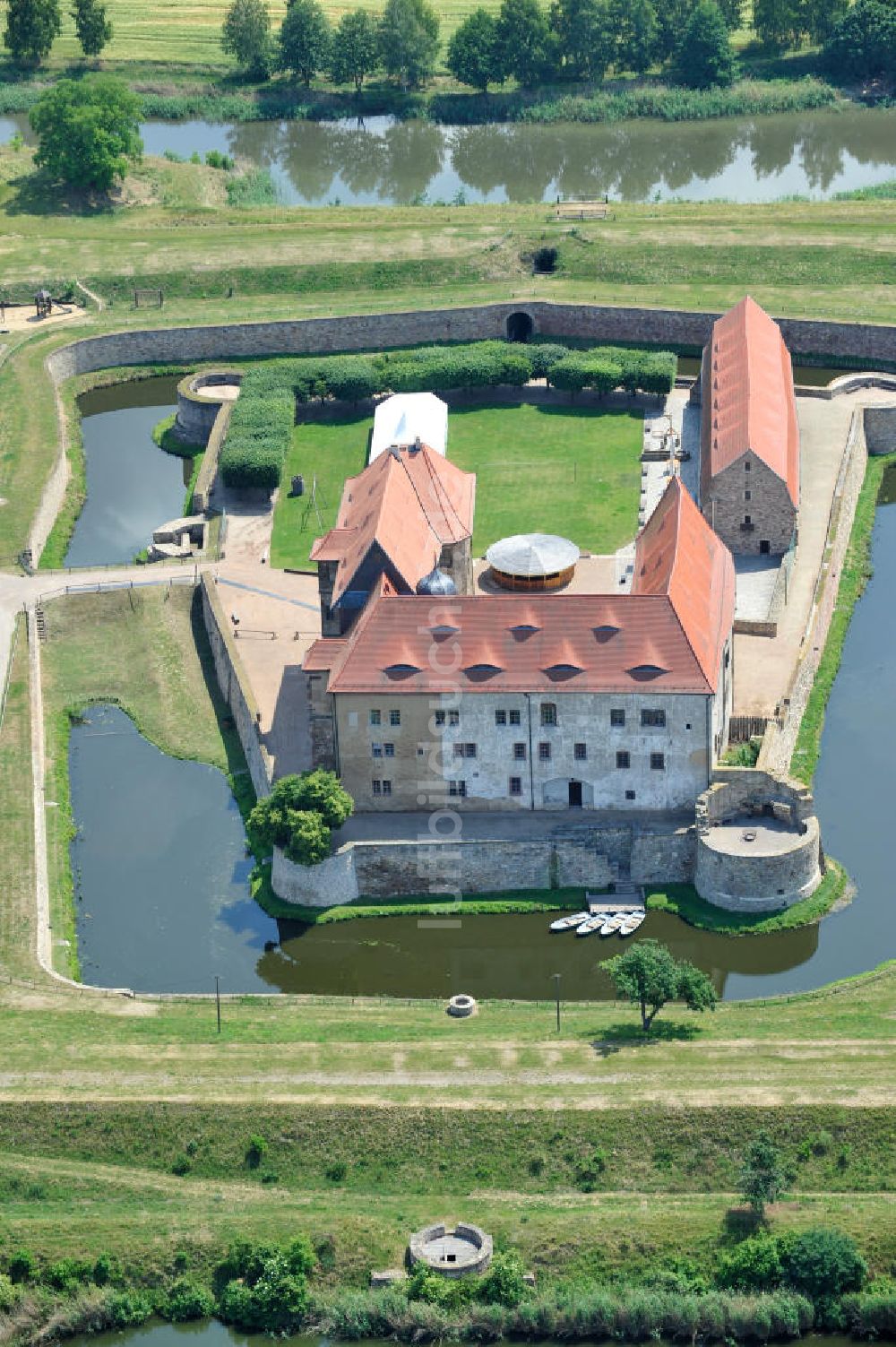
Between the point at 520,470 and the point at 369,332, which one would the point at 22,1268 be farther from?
the point at 369,332

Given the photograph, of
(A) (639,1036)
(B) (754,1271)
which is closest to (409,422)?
(A) (639,1036)

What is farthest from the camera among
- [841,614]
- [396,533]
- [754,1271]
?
[841,614]

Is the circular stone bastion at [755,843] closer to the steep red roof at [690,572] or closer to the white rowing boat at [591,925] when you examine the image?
the white rowing boat at [591,925]

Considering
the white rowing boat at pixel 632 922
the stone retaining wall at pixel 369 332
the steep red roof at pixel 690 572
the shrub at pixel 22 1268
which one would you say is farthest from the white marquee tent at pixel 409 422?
the shrub at pixel 22 1268

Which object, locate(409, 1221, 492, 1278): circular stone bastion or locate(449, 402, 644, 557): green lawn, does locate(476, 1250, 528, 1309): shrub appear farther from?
locate(449, 402, 644, 557): green lawn

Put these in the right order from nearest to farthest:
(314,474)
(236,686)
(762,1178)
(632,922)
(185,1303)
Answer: (185,1303) < (762,1178) < (632,922) < (236,686) < (314,474)

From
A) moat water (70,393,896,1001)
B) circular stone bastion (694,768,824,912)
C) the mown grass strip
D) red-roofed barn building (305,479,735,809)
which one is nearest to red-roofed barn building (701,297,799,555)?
the mown grass strip

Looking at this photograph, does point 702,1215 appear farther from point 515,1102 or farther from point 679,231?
point 679,231
